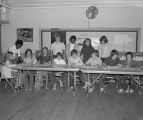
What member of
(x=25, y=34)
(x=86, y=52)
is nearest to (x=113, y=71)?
(x=86, y=52)

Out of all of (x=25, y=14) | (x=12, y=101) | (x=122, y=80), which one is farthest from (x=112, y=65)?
(x=25, y=14)

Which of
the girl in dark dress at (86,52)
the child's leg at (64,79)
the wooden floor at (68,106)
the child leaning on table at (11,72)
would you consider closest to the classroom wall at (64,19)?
the girl in dark dress at (86,52)

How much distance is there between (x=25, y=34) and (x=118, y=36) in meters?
3.19

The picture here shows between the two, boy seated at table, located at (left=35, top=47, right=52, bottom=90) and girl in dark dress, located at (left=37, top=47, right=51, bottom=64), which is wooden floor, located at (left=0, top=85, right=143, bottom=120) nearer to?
boy seated at table, located at (left=35, top=47, right=52, bottom=90)

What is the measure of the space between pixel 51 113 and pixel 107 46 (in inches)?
115

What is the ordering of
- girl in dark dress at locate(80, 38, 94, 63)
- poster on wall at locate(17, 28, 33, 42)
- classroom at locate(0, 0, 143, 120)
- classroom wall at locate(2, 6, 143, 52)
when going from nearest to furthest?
1. classroom at locate(0, 0, 143, 120)
2. girl in dark dress at locate(80, 38, 94, 63)
3. classroom wall at locate(2, 6, 143, 52)
4. poster on wall at locate(17, 28, 33, 42)

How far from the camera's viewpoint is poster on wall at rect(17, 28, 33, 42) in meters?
7.62

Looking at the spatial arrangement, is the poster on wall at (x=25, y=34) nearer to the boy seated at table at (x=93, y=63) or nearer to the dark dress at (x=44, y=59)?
the dark dress at (x=44, y=59)

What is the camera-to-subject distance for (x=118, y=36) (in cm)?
713

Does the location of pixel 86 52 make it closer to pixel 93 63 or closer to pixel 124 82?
pixel 93 63

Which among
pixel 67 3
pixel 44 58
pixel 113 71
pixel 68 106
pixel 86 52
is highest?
pixel 67 3

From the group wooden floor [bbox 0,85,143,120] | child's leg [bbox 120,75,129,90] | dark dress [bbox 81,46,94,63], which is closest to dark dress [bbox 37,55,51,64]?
wooden floor [bbox 0,85,143,120]

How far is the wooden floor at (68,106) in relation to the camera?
3779 millimetres

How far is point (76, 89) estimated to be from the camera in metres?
5.71
